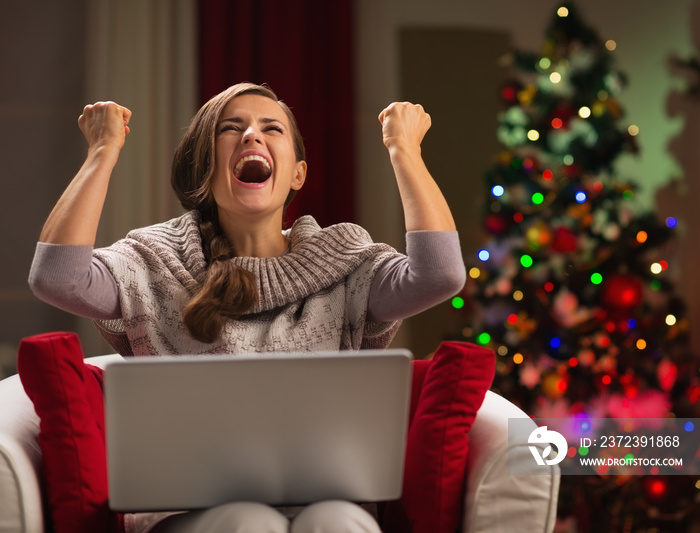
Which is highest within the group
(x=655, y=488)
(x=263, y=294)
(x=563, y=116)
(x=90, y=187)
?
(x=563, y=116)

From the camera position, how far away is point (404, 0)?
3.49 m

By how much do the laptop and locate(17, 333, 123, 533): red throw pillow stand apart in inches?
8.1

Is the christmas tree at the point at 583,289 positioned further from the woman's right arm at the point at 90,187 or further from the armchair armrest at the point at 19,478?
the armchair armrest at the point at 19,478

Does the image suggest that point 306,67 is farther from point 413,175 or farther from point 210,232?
point 413,175

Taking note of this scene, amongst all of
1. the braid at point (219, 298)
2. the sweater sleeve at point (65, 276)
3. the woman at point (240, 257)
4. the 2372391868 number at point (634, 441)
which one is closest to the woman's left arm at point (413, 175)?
the woman at point (240, 257)

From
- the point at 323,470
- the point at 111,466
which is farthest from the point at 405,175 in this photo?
the point at 111,466

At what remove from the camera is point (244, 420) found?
1.01 metres

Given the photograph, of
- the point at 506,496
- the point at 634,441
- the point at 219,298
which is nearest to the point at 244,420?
the point at 506,496

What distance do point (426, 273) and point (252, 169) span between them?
47 cm

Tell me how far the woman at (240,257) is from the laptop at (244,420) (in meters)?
0.52

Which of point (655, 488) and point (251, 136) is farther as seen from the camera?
point (655, 488)

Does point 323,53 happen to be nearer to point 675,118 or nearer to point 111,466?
point 675,118

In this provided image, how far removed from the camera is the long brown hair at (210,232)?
155 cm

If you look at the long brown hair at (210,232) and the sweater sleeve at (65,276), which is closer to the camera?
the sweater sleeve at (65,276)
